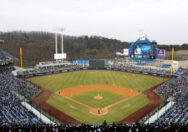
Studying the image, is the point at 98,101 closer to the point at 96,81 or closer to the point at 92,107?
the point at 92,107

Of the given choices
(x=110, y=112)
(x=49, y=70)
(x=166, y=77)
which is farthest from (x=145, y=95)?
(x=49, y=70)

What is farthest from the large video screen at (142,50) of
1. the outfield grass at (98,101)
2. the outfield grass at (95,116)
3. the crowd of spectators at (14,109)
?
the crowd of spectators at (14,109)

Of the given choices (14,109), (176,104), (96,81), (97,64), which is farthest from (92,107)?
(97,64)

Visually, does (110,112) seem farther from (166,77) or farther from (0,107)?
(166,77)

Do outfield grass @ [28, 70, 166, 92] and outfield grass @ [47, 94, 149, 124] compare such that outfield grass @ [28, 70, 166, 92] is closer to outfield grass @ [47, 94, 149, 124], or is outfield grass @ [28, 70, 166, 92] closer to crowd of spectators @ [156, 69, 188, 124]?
crowd of spectators @ [156, 69, 188, 124]

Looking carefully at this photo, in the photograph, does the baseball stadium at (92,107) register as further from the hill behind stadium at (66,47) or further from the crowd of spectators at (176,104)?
the hill behind stadium at (66,47)

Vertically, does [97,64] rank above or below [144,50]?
below
